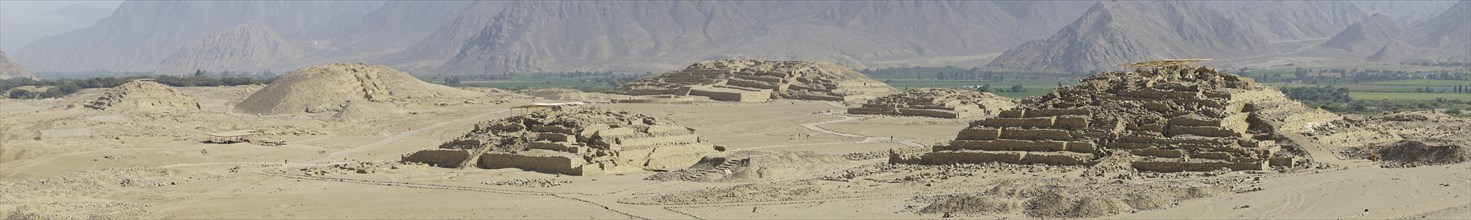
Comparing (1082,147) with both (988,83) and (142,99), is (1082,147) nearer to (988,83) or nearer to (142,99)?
(142,99)

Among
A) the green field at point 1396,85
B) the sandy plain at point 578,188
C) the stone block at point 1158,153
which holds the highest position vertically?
the green field at point 1396,85

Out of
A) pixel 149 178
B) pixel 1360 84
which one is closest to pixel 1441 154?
pixel 149 178

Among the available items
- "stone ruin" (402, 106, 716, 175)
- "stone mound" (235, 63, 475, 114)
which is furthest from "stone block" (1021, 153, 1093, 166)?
"stone mound" (235, 63, 475, 114)

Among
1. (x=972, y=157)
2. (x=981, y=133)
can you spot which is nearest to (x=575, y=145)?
(x=972, y=157)

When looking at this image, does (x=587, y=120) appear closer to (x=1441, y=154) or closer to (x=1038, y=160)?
(x=1038, y=160)

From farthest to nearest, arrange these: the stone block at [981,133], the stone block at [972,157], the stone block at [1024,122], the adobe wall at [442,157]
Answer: the adobe wall at [442,157], the stone block at [981,133], the stone block at [1024,122], the stone block at [972,157]

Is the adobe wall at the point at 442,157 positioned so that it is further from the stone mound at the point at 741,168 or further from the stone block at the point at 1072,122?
the stone block at the point at 1072,122

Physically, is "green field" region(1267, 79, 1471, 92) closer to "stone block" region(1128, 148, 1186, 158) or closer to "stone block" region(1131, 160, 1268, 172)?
"stone block" region(1128, 148, 1186, 158)

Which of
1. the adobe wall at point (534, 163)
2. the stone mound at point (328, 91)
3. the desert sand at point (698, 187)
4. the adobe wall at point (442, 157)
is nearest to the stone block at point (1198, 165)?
the desert sand at point (698, 187)
